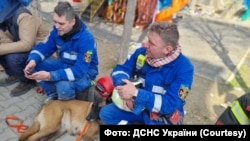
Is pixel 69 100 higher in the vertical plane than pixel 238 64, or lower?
higher

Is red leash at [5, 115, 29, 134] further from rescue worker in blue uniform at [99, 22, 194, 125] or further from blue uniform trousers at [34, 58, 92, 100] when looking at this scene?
rescue worker in blue uniform at [99, 22, 194, 125]

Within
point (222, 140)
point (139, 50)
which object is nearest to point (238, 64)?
point (139, 50)

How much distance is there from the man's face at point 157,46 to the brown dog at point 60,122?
1.16 metres

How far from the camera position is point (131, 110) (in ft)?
10.1

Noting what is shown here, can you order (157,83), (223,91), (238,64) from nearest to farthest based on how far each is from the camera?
(157,83)
(223,91)
(238,64)

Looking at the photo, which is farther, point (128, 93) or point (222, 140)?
point (128, 93)

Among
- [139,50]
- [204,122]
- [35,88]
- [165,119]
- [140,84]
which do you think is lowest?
[204,122]

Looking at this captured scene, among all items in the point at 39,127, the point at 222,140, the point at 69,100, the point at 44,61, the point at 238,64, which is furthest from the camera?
the point at 238,64

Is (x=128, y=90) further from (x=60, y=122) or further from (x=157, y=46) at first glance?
(x=60, y=122)

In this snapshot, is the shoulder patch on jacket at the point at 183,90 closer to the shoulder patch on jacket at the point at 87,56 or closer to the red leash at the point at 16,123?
the shoulder patch on jacket at the point at 87,56

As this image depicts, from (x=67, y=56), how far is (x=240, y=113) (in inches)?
85.5

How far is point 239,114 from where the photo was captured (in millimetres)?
2426

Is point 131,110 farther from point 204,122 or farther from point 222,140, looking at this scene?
point 204,122

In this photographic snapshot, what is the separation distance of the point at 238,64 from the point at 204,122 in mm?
2451
